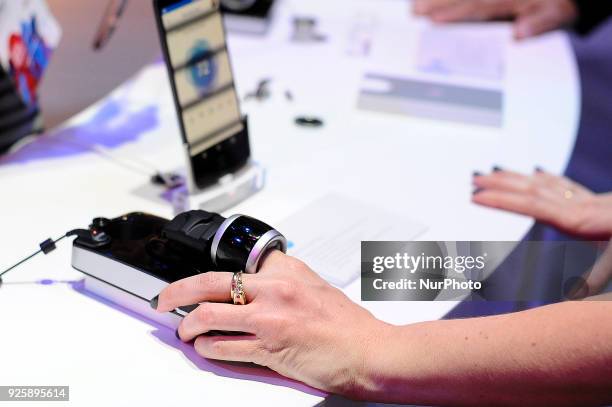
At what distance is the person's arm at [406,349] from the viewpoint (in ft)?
2.65

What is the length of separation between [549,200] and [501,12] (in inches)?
34.2

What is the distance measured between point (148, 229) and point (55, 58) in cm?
47

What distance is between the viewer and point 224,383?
2.72 ft

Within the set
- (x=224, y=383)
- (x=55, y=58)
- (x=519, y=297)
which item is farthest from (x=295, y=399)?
(x=55, y=58)

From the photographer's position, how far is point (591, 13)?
2.23 metres

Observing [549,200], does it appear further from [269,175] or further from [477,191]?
[269,175]

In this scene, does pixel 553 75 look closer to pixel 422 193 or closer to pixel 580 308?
pixel 422 193

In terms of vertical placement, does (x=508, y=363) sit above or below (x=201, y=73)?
below

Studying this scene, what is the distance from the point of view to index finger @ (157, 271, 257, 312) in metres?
0.84

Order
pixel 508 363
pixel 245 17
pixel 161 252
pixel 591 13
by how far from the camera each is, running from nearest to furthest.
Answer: pixel 508 363, pixel 161 252, pixel 245 17, pixel 591 13

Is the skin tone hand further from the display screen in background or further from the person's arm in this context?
the person's arm

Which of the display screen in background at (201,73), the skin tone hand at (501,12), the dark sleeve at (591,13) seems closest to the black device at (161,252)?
the display screen in background at (201,73)

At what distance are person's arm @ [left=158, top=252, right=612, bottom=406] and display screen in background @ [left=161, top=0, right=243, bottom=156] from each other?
0.36m

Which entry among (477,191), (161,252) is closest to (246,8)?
(477,191)
